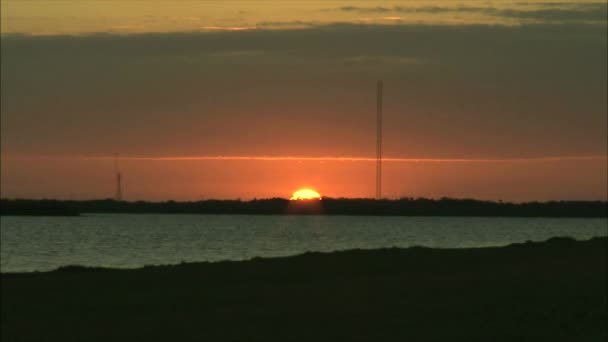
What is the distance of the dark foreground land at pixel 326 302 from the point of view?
1667 cm

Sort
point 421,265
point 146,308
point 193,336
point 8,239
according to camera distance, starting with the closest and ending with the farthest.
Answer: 1. point 193,336
2. point 146,308
3. point 421,265
4. point 8,239

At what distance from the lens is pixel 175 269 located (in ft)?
94.6

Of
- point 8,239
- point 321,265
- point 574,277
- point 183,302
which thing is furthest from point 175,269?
point 8,239

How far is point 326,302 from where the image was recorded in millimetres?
20219

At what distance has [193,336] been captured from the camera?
1644 cm

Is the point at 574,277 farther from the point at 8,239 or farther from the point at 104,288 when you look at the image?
the point at 8,239

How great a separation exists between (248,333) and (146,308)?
3933 mm

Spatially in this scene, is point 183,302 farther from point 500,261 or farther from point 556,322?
point 500,261

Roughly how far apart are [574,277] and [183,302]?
26.9 feet

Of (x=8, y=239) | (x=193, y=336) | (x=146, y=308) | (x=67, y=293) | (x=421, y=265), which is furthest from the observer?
(x=8, y=239)

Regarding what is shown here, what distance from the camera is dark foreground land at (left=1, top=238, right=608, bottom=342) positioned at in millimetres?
16672

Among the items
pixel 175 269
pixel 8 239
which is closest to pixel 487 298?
pixel 175 269

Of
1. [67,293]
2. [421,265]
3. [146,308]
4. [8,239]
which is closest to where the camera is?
[146,308]

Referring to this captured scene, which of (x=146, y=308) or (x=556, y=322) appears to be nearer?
(x=556, y=322)
